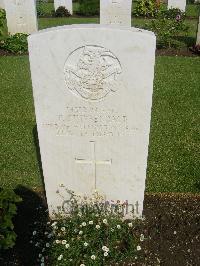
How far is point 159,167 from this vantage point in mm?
5367

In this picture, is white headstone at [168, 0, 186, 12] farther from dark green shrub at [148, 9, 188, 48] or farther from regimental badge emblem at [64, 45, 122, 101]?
regimental badge emblem at [64, 45, 122, 101]

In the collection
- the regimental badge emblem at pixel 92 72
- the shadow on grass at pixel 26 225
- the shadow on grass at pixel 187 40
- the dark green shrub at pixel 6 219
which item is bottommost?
the shadow on grass at pixel 26 225

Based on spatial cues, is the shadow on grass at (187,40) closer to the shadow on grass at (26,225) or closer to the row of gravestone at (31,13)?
the row of gravestone at (31,13)

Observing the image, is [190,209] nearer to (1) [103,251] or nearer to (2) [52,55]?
(1) [103,251]

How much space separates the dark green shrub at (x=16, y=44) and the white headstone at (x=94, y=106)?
7.74 m

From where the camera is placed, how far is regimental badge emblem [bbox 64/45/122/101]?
3.21 m

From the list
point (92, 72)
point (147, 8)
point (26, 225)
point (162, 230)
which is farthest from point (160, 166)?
point (147, 8)

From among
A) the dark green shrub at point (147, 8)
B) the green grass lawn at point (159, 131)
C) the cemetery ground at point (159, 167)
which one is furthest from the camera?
the dark green shrub at point (147, 8)

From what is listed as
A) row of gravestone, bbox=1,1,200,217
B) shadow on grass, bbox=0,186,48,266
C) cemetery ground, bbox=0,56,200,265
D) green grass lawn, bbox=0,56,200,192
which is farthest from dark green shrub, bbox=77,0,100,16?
row of gravestone, bbox=1,1,200,217

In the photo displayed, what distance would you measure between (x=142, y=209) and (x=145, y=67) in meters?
1.71

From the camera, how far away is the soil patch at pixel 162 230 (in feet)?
12.3

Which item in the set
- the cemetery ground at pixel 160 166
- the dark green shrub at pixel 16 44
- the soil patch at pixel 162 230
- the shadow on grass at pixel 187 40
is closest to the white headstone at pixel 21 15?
the dark green shrub at pixel 16 44

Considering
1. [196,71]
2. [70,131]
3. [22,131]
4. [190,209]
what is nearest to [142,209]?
[190,209]

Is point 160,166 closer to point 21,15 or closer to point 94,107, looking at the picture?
point 94,107
